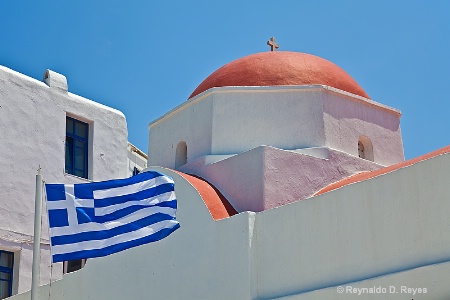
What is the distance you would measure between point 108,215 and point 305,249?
2.48 m

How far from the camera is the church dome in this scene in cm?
1366

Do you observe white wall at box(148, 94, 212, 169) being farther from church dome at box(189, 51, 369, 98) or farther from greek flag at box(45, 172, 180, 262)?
greek flag at box(45, 172, 180, 262)

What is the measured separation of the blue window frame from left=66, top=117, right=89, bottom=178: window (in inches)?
85.8

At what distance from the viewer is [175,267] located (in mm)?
11625

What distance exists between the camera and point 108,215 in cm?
Answer: 980

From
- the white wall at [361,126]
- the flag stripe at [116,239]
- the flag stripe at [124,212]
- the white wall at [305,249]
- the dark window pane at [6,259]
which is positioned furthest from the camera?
the dark window pane at [6,259]

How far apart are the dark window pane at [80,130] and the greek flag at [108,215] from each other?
6280 millimetres

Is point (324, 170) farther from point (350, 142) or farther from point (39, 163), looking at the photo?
Result: point (39, 163)

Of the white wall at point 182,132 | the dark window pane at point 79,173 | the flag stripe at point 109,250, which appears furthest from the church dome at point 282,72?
the flag stripe at point 109,250

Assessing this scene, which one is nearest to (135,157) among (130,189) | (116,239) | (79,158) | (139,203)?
(79,158)

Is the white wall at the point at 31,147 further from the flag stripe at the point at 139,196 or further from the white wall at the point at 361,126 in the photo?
the white wall at the point at 361,126

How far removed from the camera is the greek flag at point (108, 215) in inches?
374

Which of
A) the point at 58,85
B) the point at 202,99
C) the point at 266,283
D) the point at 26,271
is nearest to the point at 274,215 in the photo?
the point at 266,283

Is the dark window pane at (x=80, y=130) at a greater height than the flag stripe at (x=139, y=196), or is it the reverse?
the dark window pane at (x=80, y=130)
